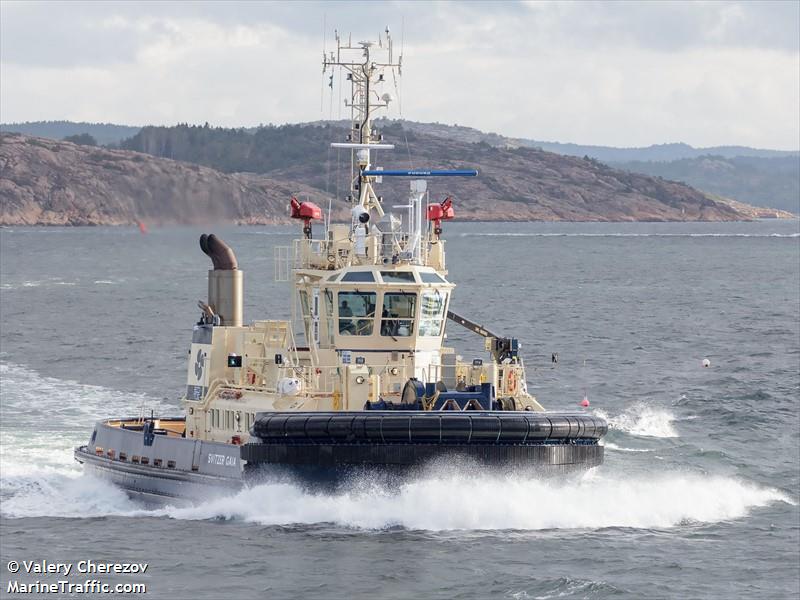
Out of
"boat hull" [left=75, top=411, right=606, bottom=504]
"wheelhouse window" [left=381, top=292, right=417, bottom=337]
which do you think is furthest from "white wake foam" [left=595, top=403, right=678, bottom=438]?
"boat hull" [left=75, top=411, right=606, bottom=504]

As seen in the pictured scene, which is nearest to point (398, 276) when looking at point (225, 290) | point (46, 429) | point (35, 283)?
point (225, 290)

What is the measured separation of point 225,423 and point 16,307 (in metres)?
56.6

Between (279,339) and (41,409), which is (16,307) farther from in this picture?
(279,339)

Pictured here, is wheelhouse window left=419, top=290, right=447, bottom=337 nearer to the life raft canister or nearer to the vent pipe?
the life raft canister

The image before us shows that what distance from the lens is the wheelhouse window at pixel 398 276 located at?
106 ft

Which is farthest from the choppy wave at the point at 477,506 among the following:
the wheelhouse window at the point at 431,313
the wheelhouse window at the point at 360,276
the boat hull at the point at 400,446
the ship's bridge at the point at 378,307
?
the wheelhouse window at the point at 360,276

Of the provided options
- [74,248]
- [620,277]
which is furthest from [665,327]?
[74,248]

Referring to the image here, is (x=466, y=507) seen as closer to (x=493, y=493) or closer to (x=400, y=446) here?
(x=493, y=493)

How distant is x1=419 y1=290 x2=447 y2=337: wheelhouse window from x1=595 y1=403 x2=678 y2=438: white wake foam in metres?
11.1

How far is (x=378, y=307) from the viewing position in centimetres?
3228

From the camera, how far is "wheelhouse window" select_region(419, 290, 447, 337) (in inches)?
1281

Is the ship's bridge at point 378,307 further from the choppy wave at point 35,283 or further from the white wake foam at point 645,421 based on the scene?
the choppy wave at point 35,283

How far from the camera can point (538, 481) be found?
1174 inches

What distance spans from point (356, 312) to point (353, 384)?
7.03ft
